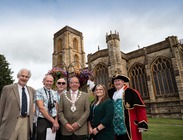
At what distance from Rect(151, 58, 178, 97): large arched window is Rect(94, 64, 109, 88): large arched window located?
6469 mm

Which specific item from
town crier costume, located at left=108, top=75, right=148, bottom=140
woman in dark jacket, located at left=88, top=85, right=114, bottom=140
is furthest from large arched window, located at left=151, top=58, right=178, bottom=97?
woman in dark jacket, located at left=88, top=85, right=114, bottom=140

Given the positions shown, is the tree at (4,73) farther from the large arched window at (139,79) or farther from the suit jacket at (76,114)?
the suit jacket at (76,114)

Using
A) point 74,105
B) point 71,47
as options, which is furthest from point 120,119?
point 71,47

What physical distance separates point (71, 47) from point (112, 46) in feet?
58.2

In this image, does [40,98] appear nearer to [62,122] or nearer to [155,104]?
[62,122]

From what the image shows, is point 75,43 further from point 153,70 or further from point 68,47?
point 153,70

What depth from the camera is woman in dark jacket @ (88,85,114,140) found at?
3064 mm

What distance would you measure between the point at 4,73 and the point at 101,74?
18239 millimetres

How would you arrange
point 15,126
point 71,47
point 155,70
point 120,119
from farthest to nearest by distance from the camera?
1. point 71,47
2. point 155,70
3. point 120,119
4. point 15,126

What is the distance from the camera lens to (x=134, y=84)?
64.9 feet

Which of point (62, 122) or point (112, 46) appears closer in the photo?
point (62, 122)

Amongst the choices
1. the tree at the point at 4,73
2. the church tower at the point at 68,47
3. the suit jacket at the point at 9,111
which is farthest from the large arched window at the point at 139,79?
the tree at the point at 4,73

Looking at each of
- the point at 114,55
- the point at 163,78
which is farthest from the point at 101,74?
the point at 163,78

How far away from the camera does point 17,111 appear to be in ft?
10.2
